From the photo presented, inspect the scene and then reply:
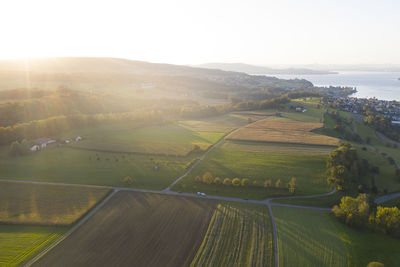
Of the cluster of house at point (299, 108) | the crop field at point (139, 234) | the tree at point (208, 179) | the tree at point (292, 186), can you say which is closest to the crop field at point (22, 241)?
the crop field at point (139, 234)

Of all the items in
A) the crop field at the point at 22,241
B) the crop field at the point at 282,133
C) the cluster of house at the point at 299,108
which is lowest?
the crop field at the point at 22,241

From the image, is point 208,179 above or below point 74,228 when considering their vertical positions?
above

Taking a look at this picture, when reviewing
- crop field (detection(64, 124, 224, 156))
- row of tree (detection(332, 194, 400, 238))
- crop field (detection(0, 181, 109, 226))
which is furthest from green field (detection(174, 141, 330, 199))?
crop field (detection(0, 181, 109, 226))

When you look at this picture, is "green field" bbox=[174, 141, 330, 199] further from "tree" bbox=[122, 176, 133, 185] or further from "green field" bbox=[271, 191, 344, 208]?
"tree" bbox=[122, 176, 133, 185]

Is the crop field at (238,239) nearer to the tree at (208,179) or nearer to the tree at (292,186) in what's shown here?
the tree at (292,186)

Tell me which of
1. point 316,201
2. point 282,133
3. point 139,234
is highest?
point 282,133

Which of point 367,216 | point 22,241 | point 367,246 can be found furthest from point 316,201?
point 22,241

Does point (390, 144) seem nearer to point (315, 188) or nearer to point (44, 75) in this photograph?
point (315, 188)

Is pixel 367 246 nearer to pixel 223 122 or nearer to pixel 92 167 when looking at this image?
pixel 92 167
